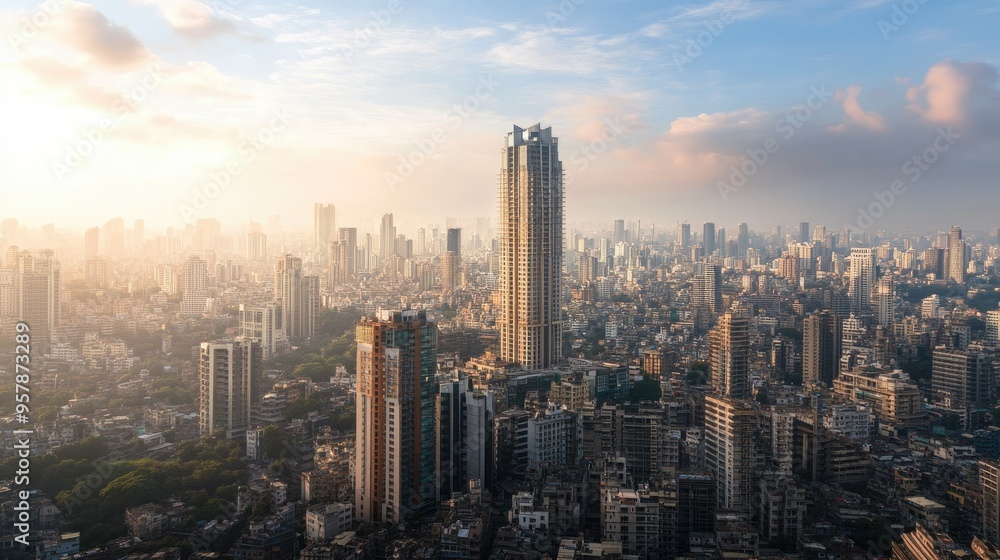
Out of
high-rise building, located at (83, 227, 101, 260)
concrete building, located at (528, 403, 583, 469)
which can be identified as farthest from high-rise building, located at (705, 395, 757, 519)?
high-rise building, located at (83, 227, 101, 260)

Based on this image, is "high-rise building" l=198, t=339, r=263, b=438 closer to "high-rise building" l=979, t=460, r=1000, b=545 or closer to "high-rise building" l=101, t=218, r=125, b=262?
"high-rise building" l=979, t=460, r=1000, b=545

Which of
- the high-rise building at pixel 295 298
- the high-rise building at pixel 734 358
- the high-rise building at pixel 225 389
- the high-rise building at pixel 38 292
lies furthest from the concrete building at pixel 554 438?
the high-rise building at pixel 295 298

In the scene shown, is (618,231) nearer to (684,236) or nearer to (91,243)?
(684,236)

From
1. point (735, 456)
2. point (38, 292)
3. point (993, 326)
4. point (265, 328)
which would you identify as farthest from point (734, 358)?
point (38, 292)

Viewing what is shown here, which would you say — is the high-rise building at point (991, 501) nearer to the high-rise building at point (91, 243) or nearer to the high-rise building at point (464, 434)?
the high-rise building at point (464, 434)

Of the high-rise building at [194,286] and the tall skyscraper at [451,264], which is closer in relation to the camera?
the high-rise building at [194,286]

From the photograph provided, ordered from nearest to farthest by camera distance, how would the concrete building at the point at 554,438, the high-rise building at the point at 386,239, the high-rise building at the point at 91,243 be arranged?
1. the concrete building at the point at 554,438
2. the high-rise building at the point at 91,243
3. the high-rise building at the point at 386,239
